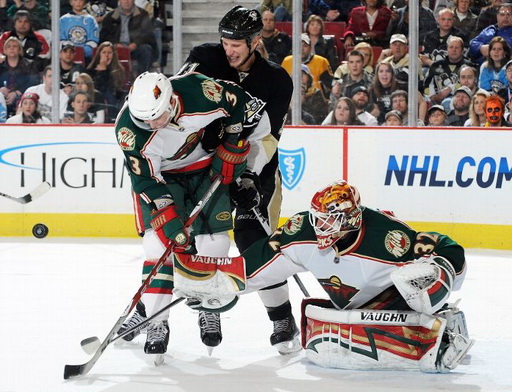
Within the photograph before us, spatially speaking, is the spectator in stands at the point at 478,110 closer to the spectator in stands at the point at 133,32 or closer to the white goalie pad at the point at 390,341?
the spectator in stands at the point at 133,32

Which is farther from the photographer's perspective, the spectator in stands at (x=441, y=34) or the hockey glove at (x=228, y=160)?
the spectator in stands at (x=441, y=34)

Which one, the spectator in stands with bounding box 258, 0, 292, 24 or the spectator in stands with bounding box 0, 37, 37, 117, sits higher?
the spectator in stands with bounding box 258, 0, 292, 24

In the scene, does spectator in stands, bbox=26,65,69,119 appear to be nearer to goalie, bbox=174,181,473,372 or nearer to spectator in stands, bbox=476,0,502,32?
spectator in stands, bbox=476,0,502,32

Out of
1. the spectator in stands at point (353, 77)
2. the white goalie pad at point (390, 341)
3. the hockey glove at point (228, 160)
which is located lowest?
the white goalie pad at point (390, 341)

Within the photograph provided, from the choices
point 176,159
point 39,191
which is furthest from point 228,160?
point 39,191

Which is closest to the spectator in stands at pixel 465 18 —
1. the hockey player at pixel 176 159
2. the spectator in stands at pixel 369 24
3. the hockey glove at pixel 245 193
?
the spectator in stands at pixel 369 24

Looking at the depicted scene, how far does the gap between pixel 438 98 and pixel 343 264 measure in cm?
373

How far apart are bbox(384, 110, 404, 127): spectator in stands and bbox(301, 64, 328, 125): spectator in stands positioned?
434 millimetres

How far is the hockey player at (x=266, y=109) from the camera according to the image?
4.17 metres

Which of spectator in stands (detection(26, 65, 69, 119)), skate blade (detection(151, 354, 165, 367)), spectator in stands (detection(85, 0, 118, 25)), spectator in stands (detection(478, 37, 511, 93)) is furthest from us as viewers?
spectator in stands (detection(85, 0, 118, 25))

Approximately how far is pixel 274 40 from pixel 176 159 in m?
3.58

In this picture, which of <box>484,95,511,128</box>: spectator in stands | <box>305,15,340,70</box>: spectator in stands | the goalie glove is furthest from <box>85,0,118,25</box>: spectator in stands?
the goalie glove

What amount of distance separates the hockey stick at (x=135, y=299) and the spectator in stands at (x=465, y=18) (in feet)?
11.9

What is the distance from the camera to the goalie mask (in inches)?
141
